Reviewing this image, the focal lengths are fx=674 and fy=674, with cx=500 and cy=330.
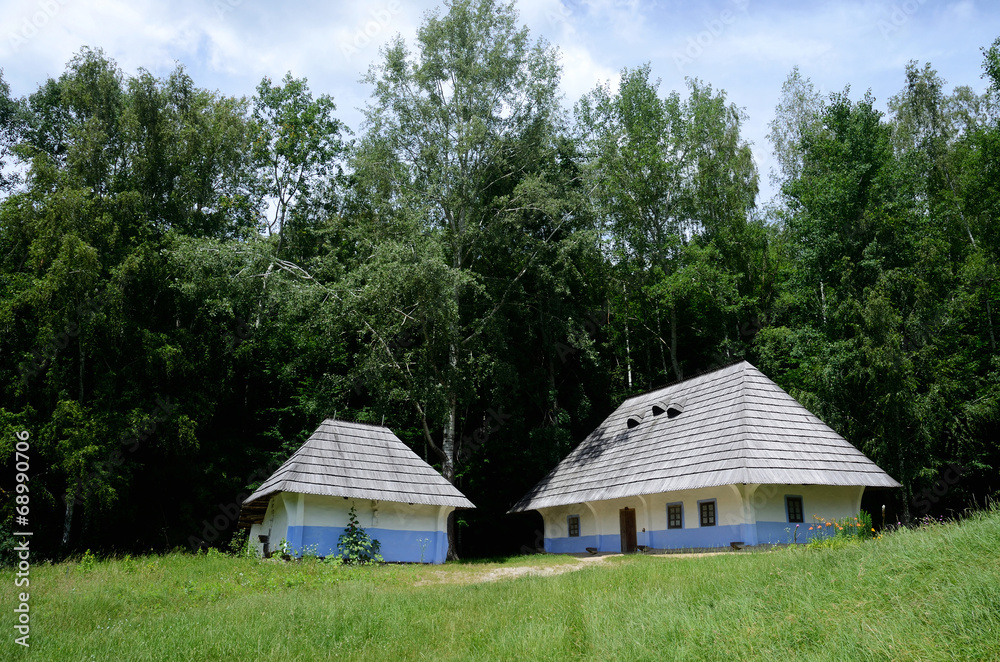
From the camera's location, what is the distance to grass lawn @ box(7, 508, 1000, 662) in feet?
19.7

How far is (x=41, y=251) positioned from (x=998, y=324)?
99.1 feet

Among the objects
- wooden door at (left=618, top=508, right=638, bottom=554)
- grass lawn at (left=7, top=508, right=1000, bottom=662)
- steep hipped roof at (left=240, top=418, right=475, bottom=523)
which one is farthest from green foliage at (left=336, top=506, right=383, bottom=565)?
wooden door at (left=618, top=508, right=638, bottom=554)

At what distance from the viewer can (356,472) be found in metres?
17.7

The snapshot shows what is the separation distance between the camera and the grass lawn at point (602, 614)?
19.7 feet

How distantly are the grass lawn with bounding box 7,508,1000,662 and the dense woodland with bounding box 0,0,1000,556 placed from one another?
9.74 meters

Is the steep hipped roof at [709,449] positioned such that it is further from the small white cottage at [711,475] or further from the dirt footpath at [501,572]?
the dirt footpath at [501,572]

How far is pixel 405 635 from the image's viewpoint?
327 inches

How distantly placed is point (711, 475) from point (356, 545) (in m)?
8.80

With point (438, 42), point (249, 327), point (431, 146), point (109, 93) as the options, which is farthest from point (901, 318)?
point (109, 93)

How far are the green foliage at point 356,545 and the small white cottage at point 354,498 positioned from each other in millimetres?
145

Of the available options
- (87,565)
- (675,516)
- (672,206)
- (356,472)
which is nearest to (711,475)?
(675,516)

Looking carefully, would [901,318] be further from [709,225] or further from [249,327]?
[249,327]

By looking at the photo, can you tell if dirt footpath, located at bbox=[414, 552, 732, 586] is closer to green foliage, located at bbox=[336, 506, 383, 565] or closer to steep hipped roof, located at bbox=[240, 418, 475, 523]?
green foliage, located at bbox=[336, 506, 383, 565]

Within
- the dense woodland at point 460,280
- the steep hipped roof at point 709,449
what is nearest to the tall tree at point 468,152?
the dense woodland at point 460,280
